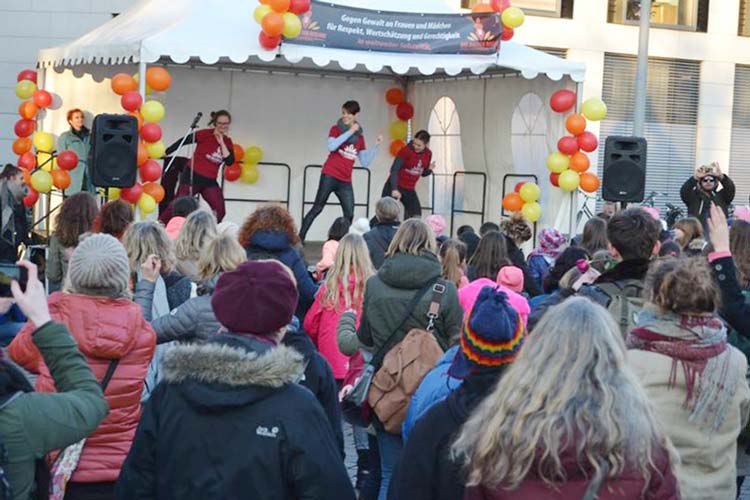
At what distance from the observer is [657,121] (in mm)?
24250

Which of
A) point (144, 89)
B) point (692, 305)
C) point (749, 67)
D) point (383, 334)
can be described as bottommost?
point (383, 334)

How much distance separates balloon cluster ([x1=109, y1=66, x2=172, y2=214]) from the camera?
13805 mm

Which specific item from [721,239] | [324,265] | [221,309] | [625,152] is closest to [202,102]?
[625,152]

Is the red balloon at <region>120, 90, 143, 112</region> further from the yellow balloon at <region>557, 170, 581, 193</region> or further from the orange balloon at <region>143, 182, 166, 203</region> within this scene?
the yellow balloon at <region>557, 170, 581, 193</region>

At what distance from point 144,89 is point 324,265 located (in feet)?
16.3

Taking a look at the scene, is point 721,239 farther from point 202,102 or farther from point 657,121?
point 657,121

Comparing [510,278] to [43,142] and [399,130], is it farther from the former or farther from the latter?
[399,130]

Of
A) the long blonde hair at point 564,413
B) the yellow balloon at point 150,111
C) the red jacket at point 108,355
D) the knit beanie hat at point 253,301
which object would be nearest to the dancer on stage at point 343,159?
the yellow balloon at point 150,111

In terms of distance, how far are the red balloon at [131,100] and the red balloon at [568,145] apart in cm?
482

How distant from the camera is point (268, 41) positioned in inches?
547

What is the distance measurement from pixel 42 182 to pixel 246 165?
3494mm

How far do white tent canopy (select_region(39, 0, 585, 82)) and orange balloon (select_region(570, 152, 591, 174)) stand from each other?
2.90 ft

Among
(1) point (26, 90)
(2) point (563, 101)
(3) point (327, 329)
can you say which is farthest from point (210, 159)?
(3) point (327, 329)

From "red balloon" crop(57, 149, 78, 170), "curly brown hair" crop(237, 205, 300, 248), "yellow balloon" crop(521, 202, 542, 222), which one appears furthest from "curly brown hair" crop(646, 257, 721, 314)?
"red balloon" crop(57, 149, 78, 170)
